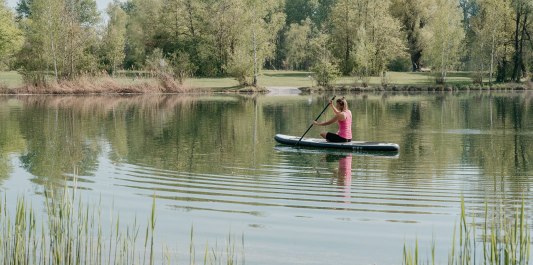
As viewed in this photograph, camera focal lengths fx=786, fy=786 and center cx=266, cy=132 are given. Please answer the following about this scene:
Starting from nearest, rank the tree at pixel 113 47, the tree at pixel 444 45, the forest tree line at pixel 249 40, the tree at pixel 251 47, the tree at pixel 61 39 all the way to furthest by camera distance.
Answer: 1. the tree at pixel 61 39
2. the forest tree line at pixel 249 40
3. the tree at pixel 251 47
4. the tree at pixel 444 45
5. the tree at pixel 113 47

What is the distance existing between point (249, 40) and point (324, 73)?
22.1 ft

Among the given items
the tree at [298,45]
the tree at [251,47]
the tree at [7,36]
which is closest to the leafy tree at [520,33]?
the tree at [251,47]

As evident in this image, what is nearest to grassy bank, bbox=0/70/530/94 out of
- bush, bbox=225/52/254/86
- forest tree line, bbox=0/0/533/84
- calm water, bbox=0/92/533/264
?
bush, bbox=225/52/254/86

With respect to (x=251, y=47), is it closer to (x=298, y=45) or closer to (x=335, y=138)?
(x=298, y=45)

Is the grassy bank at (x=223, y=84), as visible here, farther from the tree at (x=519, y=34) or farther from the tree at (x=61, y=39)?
the tree at (x=519, y=34)

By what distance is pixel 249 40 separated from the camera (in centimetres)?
6406

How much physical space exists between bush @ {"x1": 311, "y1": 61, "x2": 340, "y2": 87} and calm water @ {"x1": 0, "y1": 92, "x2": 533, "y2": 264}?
30.1 metres

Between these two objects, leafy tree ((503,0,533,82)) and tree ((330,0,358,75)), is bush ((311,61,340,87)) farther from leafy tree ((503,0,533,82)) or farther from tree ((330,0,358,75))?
leafy tree ((503,0,533,82))

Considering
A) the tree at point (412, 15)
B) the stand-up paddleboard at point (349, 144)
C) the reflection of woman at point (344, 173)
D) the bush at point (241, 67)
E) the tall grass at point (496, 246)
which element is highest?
the tree at point (412, 15)

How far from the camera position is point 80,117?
112 feet

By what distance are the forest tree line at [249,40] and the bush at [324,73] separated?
A: 10cm

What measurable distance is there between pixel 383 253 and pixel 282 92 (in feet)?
172

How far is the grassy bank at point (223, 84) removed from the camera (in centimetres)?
5500

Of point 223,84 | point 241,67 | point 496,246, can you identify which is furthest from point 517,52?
point 496,246
